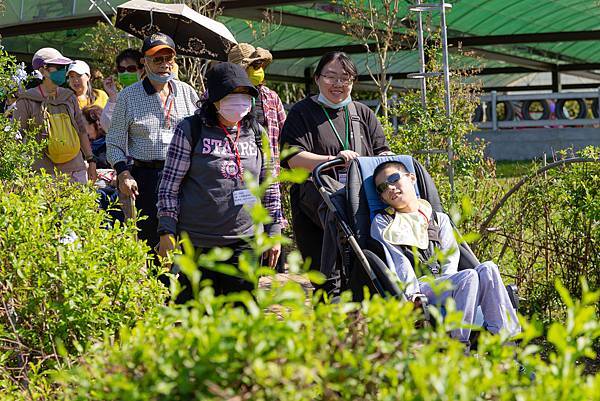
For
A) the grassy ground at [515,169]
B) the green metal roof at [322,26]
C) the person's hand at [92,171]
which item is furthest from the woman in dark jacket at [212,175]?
the green metal roof at [322,26]

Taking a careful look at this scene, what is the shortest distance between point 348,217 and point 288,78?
2644cm

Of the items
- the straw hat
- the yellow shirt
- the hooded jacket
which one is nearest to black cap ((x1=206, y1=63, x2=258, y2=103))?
the straw hat

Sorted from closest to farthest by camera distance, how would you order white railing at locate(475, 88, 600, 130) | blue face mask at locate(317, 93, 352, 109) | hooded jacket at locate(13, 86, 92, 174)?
1. blue face mask at locate(317, 93, 352, 109)
2. hooded jacket at locate(13, 86, 92, 174)
3. white railing at locate(475, 88, 600, 130)

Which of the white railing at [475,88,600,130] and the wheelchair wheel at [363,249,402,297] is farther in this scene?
the white railing at [475,88,600,130]

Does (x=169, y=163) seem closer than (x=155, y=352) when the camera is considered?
No

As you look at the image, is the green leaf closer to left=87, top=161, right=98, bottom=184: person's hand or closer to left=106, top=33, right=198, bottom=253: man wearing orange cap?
left=106, top=33, right=198, bottom=253: man wearing orange cap

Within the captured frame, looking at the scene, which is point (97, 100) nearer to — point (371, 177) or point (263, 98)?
point (263, 98)

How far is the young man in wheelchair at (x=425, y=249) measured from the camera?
4.71 meters

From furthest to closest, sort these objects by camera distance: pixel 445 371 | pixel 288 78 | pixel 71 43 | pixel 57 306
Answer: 1. pixel 288 78
2. pixel 71 43
3. pixel 57 306
4. pixel 445 371

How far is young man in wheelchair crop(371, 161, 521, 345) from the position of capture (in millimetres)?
4707

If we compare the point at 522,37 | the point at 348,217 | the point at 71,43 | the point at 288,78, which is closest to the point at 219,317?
the point at 348,217

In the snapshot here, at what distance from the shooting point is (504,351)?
2340 millimetres

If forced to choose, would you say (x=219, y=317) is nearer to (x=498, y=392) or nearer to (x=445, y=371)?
(x=445, y=371)

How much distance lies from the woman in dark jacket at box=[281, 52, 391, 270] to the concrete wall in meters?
16.5
